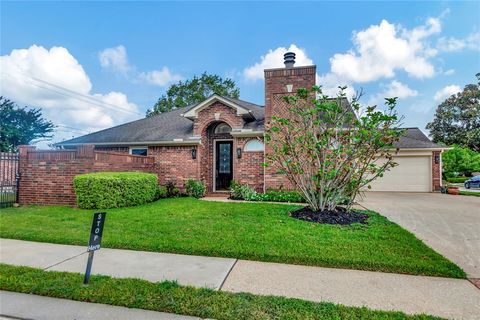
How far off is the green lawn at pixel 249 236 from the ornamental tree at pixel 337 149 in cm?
104

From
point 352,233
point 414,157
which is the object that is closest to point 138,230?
point 352,233

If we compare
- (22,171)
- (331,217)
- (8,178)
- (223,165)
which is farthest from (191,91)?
(331,217)

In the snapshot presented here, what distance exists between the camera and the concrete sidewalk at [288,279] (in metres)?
2.67

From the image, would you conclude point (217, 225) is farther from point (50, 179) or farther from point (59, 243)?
point (50, 179)

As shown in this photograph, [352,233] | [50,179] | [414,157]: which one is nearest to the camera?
[352,233]

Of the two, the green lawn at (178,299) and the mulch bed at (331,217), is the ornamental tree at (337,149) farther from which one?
the green lawn at (178,299)

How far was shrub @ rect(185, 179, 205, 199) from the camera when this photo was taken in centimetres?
1091

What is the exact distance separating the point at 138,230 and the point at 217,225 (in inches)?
65.4

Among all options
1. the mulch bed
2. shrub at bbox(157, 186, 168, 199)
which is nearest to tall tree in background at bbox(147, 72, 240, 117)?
shrub at bbox(157, 186, 168, 199)

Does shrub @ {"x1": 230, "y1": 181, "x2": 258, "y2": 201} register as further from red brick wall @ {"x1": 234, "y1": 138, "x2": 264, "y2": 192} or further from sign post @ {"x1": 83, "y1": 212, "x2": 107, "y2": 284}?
sign post @ {"x1": 83, "y1": 212, "x2": 107, "y2": 284}

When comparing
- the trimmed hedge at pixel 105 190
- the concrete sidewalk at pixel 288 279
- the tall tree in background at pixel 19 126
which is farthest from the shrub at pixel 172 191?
the tall tree in background at pixel 19 126

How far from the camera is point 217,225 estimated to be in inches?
222

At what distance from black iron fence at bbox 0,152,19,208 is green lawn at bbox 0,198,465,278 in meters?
1.74

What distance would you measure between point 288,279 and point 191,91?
31.5 metres
